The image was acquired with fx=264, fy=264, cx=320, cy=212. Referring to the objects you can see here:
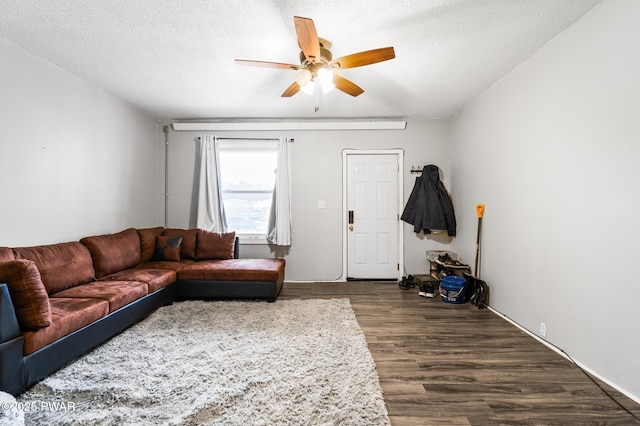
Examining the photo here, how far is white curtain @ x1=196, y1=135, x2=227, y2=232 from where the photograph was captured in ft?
13.6

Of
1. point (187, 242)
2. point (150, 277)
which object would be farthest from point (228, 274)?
point (187, 242)

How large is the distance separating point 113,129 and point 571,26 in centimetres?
488

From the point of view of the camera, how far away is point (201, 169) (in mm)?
4137

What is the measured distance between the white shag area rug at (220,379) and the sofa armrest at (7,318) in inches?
15.6

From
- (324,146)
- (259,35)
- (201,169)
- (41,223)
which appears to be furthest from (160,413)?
(324,146)

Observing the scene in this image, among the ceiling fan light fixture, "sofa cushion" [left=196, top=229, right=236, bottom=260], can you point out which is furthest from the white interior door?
the ceiling fan light fixture

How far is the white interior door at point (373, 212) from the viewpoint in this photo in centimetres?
425

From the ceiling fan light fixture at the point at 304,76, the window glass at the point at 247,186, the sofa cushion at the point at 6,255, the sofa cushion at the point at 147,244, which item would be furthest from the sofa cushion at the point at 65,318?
the ceiling fan light fixture at the point at 304,76

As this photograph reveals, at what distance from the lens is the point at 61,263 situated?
2396 millimetres

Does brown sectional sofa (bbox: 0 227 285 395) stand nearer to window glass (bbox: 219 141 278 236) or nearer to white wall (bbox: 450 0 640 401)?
window glass (bbox: 219 141 278 236)

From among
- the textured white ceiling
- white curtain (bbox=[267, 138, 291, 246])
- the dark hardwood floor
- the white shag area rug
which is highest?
the textured white ceiling

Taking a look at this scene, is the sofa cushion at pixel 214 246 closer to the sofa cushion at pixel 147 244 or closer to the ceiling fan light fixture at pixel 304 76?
the sofa cushion at pixel 147 244

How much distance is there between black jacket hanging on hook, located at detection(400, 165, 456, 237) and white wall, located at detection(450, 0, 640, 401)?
0.89 m

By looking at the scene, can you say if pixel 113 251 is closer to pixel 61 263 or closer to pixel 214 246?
pixel 61 263
